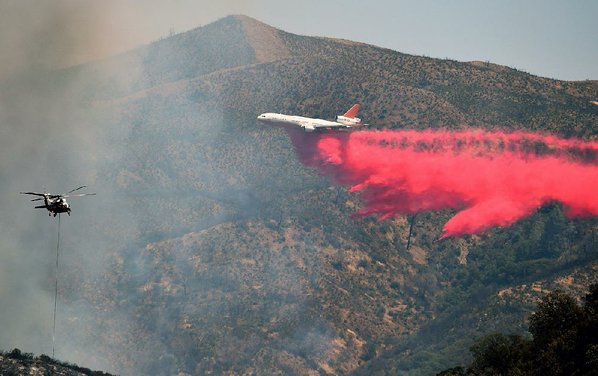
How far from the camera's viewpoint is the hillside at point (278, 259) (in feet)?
481

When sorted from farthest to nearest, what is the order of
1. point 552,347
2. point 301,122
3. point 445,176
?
point 445,176
point 301,122
point 552,347

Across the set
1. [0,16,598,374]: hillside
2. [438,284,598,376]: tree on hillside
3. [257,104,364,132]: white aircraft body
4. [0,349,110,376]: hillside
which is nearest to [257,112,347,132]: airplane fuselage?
[257,104,364,132]: white aircraft body

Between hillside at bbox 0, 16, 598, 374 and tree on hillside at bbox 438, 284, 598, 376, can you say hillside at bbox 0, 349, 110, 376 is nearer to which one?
hillside at bbox 0, 16, 598, 374

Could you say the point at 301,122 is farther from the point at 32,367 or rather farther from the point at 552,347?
the point at 552,347

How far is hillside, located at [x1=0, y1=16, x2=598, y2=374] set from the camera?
146625 mm

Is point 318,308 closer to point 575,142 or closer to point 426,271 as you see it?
point 426,271

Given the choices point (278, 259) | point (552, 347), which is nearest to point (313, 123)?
point (278, 259)

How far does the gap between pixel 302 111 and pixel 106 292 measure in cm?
6350

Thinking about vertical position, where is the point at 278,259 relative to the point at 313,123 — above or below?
below

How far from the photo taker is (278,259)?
533ft

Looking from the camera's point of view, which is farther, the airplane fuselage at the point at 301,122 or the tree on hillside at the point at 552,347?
the airplane fuselage at the point at 301,122

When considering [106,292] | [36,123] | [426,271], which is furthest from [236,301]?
[36,123]

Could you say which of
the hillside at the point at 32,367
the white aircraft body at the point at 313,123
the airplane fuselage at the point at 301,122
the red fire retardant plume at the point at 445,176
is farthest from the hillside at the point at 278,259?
the white aircraft body at the point at 313,123

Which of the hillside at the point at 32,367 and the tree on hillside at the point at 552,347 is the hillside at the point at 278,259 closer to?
the hillside at the point at 32,367
